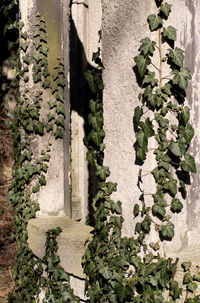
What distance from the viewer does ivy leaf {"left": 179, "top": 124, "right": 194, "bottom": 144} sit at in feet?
6.50

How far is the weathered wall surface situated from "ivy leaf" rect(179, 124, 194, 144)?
10 cm

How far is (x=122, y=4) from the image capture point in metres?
2.16

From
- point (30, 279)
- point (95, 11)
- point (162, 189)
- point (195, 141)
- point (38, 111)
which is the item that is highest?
point (95, 11)

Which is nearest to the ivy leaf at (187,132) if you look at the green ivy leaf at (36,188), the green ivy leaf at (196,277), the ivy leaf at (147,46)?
the ivy leaf at (147,46)

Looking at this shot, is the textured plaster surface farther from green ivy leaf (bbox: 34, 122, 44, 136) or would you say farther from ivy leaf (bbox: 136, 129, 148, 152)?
ivy leaf (bbox: 136, 129, 148, 152)

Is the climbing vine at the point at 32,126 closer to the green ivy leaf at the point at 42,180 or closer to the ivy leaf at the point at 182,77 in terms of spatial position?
the green ivy leaf at the point at 42,180

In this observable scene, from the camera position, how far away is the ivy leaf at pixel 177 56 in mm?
1959

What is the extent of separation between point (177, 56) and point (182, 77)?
0.11m

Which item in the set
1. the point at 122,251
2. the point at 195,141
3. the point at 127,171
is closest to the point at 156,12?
the point at 195,141

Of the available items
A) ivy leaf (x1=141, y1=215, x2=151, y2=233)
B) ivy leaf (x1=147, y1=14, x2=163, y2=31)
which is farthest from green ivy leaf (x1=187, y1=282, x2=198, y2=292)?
ivy leaf (x1=147, y1=14, x2=163, y2=31)

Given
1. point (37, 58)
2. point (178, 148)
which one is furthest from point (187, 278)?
point (37, 58)

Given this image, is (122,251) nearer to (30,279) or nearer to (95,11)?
(30,279)

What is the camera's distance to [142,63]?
1.99 meters

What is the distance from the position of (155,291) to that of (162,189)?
517 millimetres
